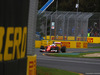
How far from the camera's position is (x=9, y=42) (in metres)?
6.46

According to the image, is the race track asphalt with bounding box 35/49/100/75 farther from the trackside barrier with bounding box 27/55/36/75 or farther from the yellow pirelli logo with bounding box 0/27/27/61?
the yellow pirelli logo with bounding box 0/27/27/61

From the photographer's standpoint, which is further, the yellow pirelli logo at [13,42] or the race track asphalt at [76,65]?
the race track asphalt at [76,65]

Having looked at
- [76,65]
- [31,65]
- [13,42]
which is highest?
[13,42]

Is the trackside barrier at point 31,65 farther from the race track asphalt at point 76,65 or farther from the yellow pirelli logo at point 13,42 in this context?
the race track asphalt at point 76,65

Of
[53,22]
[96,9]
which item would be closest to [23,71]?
[53,22]

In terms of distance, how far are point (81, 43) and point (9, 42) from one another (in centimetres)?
3389

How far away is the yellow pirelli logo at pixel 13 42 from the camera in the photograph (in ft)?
20.6

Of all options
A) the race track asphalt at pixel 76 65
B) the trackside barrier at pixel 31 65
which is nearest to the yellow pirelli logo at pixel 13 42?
the trackside barrier at pixel 31 65

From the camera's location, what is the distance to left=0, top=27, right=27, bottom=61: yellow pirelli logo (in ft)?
20.6

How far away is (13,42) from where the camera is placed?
6.64 meters

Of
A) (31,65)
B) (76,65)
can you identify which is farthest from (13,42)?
(76,65)

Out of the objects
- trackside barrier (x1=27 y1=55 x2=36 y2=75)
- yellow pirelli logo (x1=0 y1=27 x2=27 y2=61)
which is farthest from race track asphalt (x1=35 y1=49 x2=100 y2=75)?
yellow pirelli logo (x1=0 y1=27 x2=27 y2=61)

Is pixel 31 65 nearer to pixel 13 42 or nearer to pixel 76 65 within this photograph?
pixel 13 42

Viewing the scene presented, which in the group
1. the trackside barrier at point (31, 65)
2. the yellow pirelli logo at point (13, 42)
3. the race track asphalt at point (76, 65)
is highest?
the yellow pirelli logo at point (13, 42)
